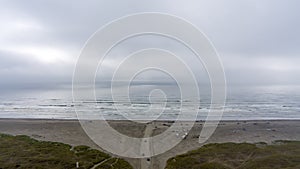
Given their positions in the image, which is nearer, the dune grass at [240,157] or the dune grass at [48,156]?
the dune grass at [48,156]

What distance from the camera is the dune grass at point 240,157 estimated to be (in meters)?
18.9

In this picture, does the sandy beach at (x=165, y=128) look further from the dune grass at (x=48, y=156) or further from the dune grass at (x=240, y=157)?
the dune grass at (x=48, y=156)

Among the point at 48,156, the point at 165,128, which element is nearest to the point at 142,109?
the point at 165,128

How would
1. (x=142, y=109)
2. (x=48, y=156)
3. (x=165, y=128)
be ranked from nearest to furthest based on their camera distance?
(x=48, y=156), (x=165, y=128), (x=142, y=109)

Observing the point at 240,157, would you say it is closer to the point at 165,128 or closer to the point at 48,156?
the point at 48,156

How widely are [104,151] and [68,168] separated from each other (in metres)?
5.74

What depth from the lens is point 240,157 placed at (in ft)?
69.5

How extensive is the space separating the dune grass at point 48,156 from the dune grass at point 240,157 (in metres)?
5.02

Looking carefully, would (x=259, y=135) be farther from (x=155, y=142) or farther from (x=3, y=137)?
(x=3, y=137)

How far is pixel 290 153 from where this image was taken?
2231cm

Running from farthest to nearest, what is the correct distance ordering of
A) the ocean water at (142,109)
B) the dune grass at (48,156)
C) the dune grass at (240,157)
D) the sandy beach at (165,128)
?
the ocean water at (142,109), the sandy beach at (165,128), the dune grass at (240,157), the dune grass at (48,156)

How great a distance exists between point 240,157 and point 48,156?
1575 cm

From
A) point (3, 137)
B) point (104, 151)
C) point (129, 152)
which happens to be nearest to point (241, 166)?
point (129, 152)

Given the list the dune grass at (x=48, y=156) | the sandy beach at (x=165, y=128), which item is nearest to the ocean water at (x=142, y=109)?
the sandy beach at (x=165, y=128)
